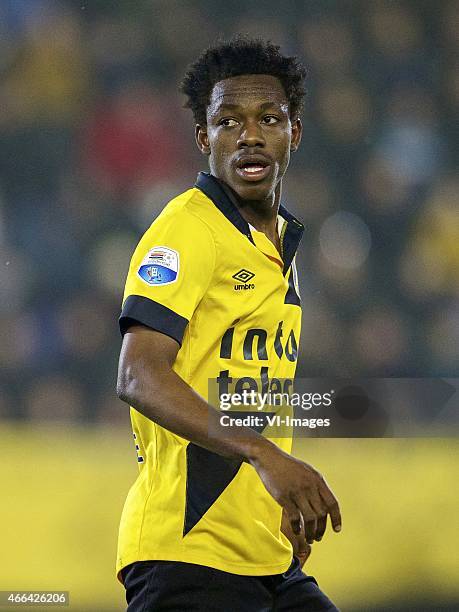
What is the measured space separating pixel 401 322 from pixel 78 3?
192 centimetres

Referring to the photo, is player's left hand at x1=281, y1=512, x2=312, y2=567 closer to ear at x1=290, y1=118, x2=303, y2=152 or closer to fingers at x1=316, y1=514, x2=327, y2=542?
fingers at x1=316, y1=514, x2=327, y2=542

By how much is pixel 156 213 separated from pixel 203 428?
8.81 ft

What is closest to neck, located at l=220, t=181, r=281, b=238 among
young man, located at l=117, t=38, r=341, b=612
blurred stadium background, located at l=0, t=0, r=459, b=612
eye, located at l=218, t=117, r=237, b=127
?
young man, located at l=117, t=38, r=341, b=612

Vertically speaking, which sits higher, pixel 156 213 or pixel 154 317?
pixel 156 213

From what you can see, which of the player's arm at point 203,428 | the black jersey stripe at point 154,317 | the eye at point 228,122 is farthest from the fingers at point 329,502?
the eye at point 228,122

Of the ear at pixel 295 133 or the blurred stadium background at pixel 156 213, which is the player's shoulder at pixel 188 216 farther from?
the blurred stadium background at pixel 156 213

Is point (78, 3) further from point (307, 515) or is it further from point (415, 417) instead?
point (307, 515)

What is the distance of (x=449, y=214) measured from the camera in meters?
4.41

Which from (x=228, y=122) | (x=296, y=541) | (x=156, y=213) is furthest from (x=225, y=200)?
(x=156, y=213)

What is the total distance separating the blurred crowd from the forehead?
6.40 feet

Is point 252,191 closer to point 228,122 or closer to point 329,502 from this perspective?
point 228,122

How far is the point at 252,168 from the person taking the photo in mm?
2076

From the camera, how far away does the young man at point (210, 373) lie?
5.67 ft

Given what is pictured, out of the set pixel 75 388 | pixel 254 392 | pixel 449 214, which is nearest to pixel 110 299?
pixel 75 388
